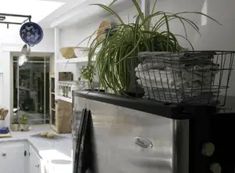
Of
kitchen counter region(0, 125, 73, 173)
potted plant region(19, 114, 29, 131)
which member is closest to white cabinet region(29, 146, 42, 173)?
kitchen counter region(0, 125, 73, 173)

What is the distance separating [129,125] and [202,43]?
821 millimetres

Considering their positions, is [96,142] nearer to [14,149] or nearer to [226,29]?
[226,29]

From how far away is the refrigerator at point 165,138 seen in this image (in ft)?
2.35

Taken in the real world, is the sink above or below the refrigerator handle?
below

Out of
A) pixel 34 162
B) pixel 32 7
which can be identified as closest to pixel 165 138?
pixel 34 162

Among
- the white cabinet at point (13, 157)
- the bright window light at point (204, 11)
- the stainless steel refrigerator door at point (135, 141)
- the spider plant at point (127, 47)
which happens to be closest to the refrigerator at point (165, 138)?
the stainless steel refrigerator door at point (135, 141)

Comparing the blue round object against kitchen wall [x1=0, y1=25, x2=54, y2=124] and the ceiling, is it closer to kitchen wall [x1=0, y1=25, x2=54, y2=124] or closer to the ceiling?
the ceiling

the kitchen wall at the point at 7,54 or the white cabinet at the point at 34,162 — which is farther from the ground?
the kitchen wall at the point at 7,54

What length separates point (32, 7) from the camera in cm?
413

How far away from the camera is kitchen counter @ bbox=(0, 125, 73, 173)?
2.98 m

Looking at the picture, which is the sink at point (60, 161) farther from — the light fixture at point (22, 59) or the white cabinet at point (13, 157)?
the light fixture at point (22, 59)

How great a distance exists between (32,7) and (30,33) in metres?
0.48

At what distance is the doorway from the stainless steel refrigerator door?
166 inches

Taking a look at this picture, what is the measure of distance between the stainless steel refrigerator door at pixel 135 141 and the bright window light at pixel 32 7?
2674 millimetres
